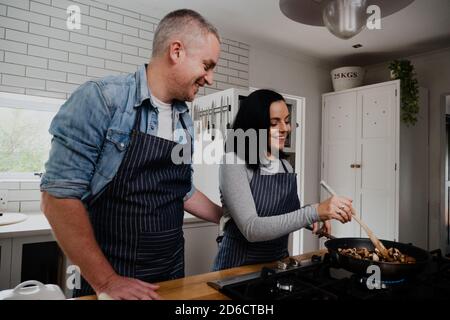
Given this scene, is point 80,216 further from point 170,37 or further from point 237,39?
point 237,39

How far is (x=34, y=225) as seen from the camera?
1.91m

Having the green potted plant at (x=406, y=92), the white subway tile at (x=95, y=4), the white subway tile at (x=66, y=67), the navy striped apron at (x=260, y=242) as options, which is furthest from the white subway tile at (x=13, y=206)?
the green potted plant at (x=406, y=92)

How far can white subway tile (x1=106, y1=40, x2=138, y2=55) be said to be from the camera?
2.67m

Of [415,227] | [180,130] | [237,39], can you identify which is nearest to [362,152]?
[415,227]

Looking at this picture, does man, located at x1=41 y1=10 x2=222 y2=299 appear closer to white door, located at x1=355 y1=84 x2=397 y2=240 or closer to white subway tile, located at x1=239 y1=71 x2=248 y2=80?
white subway tile, located at x1=239 y1=71 x2=248 y2=80

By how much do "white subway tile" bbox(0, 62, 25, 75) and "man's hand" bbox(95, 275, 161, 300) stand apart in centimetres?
207

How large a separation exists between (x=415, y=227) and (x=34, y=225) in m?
3.45

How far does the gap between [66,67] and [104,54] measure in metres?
0.32

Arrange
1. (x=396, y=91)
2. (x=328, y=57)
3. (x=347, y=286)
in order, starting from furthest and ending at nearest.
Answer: (x=328, y=57) → (x=396, y=91) → (x=347, y=286)

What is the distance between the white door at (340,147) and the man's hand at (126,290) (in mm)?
3173

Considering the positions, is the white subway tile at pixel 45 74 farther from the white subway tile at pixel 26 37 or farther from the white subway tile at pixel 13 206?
the white subway tile at pixel 13 206

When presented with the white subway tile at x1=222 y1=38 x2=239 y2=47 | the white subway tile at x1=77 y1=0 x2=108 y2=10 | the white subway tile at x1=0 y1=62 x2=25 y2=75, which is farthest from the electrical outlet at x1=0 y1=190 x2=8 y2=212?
the white subway tile at x1=222 y1=38 x2=239 y2=47

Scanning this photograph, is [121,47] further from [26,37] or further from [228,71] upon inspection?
[228,71]
